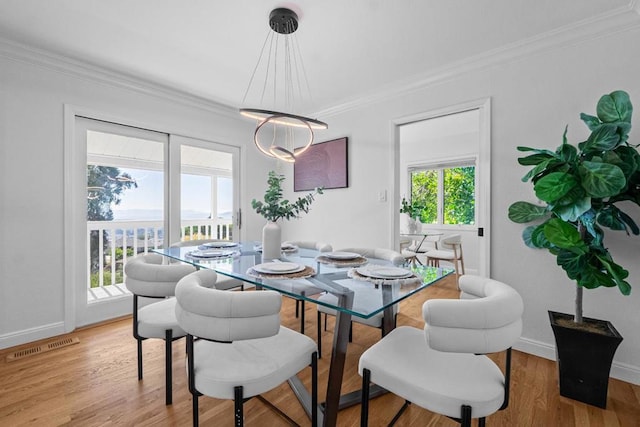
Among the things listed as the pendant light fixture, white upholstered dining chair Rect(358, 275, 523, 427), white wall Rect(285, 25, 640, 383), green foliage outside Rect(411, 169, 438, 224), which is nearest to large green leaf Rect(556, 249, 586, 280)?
white wall Rect(285, 25, 640, 383)

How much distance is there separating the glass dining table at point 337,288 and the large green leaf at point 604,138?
3.65ft

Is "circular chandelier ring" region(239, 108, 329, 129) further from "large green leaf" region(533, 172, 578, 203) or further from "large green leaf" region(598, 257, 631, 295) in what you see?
"large green leaf" region(598, 257, 631, 295)

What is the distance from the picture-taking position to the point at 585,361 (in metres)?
1.72

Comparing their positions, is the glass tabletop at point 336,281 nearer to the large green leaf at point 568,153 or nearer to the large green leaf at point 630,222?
the large green leaf at point 568,153

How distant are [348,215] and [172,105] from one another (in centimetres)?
236

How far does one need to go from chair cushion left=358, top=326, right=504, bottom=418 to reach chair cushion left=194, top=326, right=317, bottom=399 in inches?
11.8

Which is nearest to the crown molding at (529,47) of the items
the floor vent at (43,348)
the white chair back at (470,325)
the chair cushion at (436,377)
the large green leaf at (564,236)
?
the large green leaf at (564,236)

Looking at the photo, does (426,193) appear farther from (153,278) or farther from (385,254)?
(153,278)

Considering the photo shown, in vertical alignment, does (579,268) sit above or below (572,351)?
above

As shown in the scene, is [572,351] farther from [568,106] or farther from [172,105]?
[172,105]

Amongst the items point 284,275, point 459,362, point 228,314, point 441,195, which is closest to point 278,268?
point 284,275

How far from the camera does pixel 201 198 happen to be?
3.61 meters

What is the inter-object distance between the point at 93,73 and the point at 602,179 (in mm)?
3895

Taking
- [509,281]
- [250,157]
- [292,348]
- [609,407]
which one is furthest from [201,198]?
[609,407]
